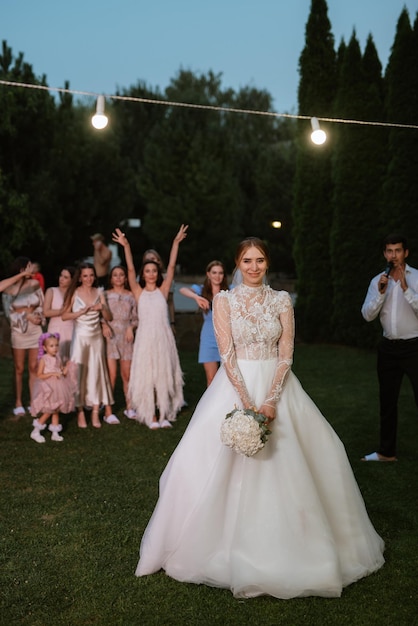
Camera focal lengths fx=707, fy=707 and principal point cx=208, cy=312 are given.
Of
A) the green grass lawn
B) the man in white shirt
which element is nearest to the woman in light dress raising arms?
the green grass lawn

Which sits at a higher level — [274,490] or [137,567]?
[274,490]

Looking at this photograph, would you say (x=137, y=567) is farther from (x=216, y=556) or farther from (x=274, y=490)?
(x=274, y=490)

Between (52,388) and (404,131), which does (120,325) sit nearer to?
(52,388)

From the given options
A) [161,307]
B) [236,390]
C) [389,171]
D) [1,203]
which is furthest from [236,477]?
[1,203]

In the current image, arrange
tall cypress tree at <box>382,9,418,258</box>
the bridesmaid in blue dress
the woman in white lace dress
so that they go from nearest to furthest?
the bridesmaid in blue dress → the woman in white lace dress → tall cypress tree at <box>382,9,418,258</box>

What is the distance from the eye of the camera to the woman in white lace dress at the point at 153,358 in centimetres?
805

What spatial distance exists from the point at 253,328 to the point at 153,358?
13.7 ft

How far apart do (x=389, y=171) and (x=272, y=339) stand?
988 centimetres

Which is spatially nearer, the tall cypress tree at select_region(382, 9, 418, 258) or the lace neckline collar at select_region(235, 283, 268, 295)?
the lace neckline collar at select_region(235, 283, 268, 295)

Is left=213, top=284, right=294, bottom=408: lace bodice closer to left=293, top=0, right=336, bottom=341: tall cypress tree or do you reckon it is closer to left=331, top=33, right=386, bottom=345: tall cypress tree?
left=331, top=33, right=386, bottom=345: tall cypress tree

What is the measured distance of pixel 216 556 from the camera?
3838mm

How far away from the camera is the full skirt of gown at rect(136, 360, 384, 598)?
3699mm

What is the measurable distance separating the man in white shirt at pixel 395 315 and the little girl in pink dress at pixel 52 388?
3182 millimetres

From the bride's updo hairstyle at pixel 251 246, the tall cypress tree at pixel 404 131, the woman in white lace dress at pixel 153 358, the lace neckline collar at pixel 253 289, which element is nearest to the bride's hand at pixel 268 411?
the lace neckline collar at pixel 253 289
